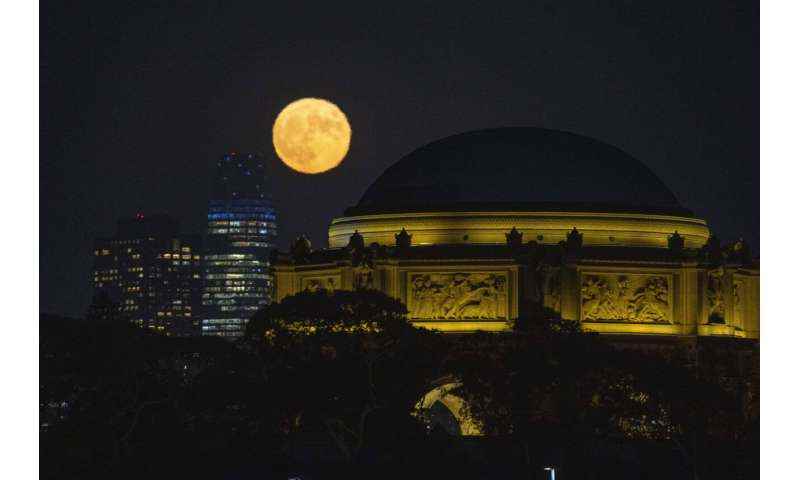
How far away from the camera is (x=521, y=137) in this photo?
331 ft

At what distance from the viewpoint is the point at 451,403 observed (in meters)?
100

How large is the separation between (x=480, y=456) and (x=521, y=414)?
1.93 m

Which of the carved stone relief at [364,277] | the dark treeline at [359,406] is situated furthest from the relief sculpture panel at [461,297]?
the dark treeline at [359,406]

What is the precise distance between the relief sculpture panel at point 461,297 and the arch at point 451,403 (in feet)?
10.4

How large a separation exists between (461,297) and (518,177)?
6.60 m

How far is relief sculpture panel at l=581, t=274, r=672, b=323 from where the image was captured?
3745 inches

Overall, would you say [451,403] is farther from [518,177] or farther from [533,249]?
[518,177]

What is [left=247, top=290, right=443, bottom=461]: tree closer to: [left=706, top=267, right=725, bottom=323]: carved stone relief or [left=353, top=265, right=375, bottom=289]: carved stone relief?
[left=353, top=265, right=375, bottom=289]: carved stone relief

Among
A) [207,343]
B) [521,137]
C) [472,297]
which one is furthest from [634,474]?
[521,137]

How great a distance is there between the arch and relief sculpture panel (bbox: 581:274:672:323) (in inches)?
271

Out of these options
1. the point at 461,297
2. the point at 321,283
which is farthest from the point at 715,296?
the point at 321,283

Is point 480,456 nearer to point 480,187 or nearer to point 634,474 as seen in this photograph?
point 634,474

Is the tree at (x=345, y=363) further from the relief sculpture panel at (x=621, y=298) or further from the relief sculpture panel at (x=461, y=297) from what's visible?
the relief sculpture panel at (x=621, y=298)
